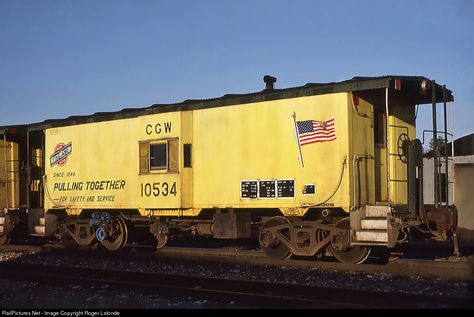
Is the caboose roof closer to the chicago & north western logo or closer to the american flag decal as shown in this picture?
the american flag decal

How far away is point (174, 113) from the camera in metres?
13.8

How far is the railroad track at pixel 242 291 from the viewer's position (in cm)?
765

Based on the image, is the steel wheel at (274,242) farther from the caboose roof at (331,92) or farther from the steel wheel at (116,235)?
the steel wheel at (116,235)

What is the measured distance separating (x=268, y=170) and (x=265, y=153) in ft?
1.25

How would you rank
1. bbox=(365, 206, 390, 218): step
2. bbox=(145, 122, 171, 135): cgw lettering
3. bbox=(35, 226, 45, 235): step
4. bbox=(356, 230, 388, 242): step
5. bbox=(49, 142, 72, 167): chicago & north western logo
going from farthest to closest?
bbox=(35, 226, 45, 235): step → bbox=(49, 142, 72, 167): chicago & north western logo → bbox=(145, 122, 171, 135): cgw lettering → bbox=(365, 206, 390, 218): step → bbox=(356, 230, 388, 242): step

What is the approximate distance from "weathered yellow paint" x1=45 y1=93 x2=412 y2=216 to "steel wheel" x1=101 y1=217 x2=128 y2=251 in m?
0.54

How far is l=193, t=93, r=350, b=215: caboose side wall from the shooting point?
454 inches

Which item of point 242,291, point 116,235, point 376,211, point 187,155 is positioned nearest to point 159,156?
point 187,155

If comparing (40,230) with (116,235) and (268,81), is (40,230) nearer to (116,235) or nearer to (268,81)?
(116,235)

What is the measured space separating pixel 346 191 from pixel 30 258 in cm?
850

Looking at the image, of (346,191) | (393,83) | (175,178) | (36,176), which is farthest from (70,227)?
(393,83)

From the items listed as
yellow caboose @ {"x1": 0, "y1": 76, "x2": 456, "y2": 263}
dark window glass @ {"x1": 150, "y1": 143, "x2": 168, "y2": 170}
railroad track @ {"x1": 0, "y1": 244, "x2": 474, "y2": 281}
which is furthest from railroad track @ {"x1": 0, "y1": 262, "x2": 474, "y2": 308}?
dark window glass @ {"x1": 150, "y1": 143, "x2": 168, "y2": 170}

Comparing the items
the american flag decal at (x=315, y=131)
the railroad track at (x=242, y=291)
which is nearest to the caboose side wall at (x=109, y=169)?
the railroad track at (x=242, y=291)
